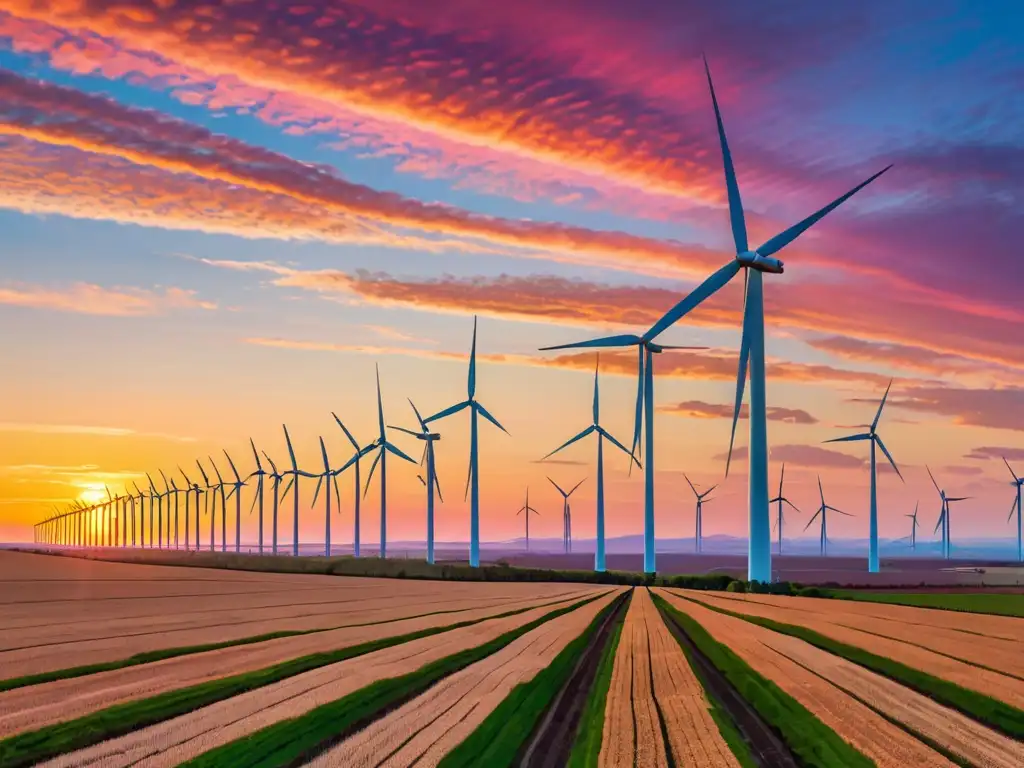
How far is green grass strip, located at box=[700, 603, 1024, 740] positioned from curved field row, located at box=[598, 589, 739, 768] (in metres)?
4.05

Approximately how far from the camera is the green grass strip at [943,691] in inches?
660

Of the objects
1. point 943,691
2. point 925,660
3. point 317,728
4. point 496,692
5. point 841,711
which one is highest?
point 317,728

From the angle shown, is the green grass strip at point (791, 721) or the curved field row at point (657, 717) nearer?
the curved field row at point (657, 717)

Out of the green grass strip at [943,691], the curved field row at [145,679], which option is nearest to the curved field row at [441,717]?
the curved field row at [145,679]

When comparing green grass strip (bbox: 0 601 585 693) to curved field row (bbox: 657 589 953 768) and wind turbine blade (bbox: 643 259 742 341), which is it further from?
wind turbine blade (bbox: 643 259 742 341)

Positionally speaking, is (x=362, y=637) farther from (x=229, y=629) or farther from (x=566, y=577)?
(x=566, y=577)

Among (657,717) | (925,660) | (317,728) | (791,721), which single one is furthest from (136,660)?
(925,660)

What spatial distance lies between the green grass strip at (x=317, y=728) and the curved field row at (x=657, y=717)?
339 centimetres

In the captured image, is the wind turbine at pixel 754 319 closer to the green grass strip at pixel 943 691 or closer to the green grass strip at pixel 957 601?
the green grass strip at pixel 957 601

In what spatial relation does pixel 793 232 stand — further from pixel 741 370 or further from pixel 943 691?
pixel 943 691

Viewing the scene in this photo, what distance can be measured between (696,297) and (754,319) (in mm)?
4338

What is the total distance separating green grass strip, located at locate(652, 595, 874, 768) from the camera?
13875 mm

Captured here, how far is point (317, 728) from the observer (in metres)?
14.9

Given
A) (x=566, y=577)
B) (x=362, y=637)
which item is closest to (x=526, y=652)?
(x=362, y=637)
